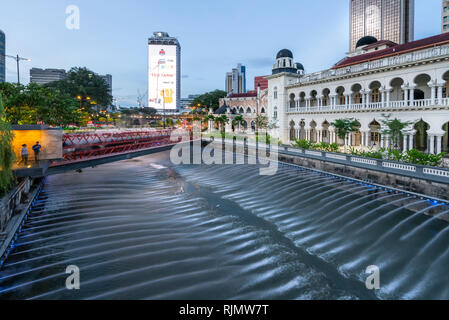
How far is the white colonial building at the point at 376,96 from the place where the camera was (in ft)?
85.0

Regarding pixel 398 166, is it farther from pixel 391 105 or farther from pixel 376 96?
pixel 376 96

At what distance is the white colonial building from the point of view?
2591cm

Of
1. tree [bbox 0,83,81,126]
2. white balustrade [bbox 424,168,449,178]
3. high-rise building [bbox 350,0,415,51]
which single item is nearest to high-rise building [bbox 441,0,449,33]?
white balustrade [bbox 424,168,449,178]

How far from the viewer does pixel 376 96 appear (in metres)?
34.2

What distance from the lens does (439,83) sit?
2503 centimetres

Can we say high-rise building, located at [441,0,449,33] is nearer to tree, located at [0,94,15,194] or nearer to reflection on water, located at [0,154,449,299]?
reflection on water, located at [0,154,449,299]

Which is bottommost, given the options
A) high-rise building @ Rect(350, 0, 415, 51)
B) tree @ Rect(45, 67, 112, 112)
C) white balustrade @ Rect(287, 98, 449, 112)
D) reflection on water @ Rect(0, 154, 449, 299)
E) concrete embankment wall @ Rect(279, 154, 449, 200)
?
reflection on water @ Rect(0, 154, 449, 299)

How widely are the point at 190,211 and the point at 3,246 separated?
8.91 m

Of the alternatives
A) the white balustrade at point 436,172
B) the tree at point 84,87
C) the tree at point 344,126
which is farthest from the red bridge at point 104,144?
the tree at point 84,87

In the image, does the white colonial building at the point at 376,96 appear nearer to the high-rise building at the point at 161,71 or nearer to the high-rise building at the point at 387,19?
the high-rise building at the point at 161,71

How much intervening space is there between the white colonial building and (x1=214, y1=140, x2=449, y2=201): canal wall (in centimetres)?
722
